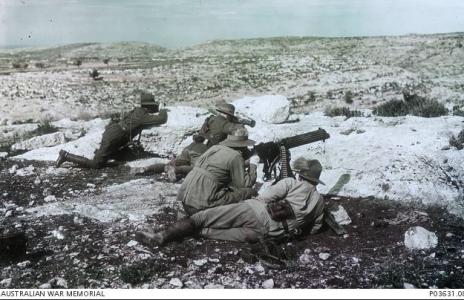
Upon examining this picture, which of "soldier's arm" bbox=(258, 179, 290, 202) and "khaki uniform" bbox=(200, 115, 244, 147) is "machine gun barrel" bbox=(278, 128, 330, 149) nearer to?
"khaki uniform" bbox=(200, 115, 244, 147)

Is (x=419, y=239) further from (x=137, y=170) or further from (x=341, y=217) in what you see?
(x=137, y=170)

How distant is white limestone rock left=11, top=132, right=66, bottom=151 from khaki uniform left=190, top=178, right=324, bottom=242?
18.3 ft

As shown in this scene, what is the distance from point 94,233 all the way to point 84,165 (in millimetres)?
2929

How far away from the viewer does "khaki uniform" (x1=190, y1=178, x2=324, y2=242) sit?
4.58m

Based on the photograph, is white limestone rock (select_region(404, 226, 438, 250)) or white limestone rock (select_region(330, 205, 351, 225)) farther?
white limestone rock (select_region(330, 205, 351, 225))

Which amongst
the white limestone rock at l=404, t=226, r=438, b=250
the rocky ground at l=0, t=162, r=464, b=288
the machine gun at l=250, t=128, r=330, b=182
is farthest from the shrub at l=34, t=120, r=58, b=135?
the white limestone rock at l=404, t=226, r=438, b=250

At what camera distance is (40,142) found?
9.23 m

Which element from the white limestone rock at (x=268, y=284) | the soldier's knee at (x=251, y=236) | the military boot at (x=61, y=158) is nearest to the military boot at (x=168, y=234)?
the soldier's knee at (x=251, y=236)

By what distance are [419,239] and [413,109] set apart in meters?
6.08

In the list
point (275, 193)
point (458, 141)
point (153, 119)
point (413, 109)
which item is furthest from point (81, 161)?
point (413, 109)

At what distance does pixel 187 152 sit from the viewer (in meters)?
7.23

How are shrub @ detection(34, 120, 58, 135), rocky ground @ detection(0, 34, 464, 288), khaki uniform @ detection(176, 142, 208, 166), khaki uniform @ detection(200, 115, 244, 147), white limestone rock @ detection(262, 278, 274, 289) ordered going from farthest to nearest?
shrub @ detection(34, 120, 58, 135)
khaki uniform @ detection(176, 142, 208, 166)
khaki uniform @ detection(200, 115, 244, 147)
rocky ground @ detection(0, 34, 464, 288)
white limestone rock @ detection(262, 278, 274, 289)

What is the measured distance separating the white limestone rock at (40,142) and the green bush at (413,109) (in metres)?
6.63

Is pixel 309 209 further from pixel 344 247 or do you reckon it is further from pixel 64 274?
pixel 64 274
